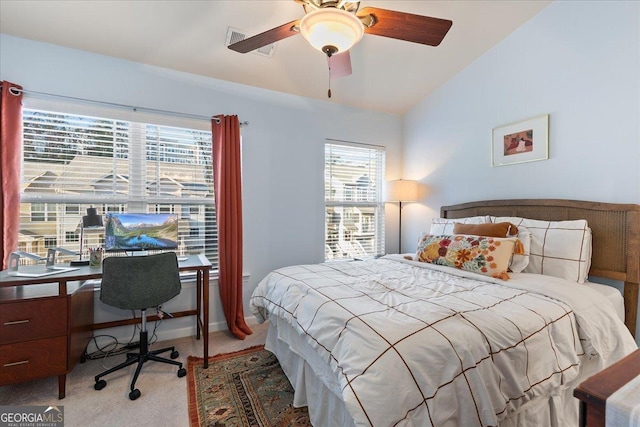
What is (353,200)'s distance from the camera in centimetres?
381

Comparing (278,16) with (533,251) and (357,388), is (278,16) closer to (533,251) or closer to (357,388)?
(357,388)

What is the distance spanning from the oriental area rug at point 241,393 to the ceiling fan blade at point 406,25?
7.41ft

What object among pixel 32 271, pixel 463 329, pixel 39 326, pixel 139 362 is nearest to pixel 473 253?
pixel 463 329

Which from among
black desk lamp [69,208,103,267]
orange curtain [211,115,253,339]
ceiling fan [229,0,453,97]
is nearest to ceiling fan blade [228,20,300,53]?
ceiling fan [229,0,453,97]

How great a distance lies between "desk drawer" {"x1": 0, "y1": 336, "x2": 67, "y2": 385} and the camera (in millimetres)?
1709

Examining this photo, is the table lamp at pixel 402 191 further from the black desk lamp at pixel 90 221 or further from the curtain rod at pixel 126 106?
the black desk lamp at pixel 90 221

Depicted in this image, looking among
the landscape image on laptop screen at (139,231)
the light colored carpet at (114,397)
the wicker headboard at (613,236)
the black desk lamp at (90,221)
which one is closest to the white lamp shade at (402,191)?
the wicker headboard at (613,236)

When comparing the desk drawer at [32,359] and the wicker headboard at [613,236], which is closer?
the desk drawer at [32,359]

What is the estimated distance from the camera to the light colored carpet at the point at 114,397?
1.66 m

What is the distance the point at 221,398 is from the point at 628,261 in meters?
2.89

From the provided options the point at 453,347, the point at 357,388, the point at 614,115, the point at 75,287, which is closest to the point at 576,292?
the point at 453,347

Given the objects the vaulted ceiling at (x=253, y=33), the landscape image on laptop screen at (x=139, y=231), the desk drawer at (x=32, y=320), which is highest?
the vaulted ceiling at (x=253, y=33)

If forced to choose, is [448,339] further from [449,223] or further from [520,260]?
[449,223]

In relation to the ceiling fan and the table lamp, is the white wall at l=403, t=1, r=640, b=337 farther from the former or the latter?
the ceiling fan
